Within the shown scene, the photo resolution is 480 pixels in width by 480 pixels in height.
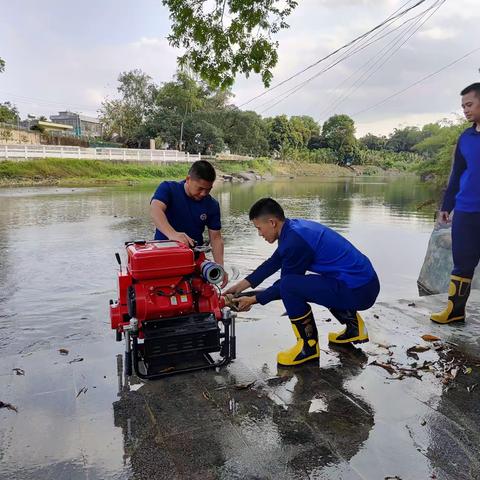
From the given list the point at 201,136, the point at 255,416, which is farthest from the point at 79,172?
the point at 255,416

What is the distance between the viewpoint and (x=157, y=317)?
2.68 m

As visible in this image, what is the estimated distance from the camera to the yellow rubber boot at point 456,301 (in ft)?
12.2

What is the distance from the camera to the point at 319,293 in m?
2.96

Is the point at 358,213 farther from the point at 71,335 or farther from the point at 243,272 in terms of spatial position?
the point at 71,335

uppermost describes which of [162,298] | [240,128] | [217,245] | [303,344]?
[240,128]

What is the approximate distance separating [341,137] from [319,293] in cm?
8188

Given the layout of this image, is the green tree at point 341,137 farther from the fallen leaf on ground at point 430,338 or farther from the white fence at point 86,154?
the fallen leaf on ground at point 430,338

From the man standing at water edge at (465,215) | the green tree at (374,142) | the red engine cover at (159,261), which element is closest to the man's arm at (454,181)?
the man standing at water edge at (465,215)

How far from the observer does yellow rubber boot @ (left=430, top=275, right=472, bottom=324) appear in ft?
12.2

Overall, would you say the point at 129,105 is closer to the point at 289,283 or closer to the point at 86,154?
the point at 86,154

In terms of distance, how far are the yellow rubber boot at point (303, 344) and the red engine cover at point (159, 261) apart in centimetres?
85

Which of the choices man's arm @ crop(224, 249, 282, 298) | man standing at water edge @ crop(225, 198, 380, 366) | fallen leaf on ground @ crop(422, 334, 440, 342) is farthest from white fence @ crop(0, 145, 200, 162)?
fallen leaf on ground @ crop(422, 334, 440, 342)

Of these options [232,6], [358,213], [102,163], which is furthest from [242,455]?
[102,163]

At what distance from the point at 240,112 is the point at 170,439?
52.0 m
